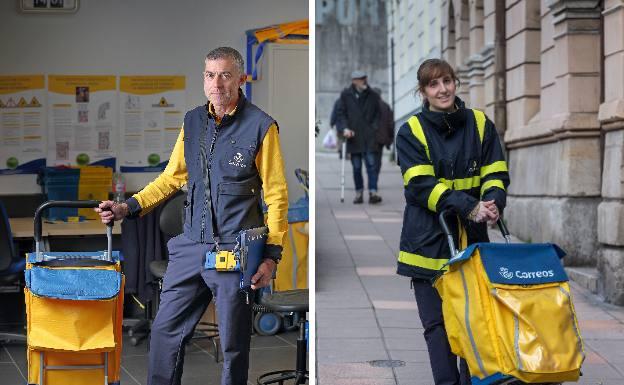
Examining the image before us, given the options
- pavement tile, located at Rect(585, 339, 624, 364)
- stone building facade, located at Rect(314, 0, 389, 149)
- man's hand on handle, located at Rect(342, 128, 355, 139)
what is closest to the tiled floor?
pavement tile, located at Rect(585, 339, 624, 364)

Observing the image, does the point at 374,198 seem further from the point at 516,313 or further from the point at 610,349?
the point at 516,313

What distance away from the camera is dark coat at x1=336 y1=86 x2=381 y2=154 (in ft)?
46.1

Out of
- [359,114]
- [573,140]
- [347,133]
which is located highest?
[359,114]

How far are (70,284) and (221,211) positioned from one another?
2.62 ft

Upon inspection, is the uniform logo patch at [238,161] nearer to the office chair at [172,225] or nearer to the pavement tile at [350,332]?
the office chair at [172,225]

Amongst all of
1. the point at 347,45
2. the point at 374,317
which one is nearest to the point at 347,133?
the point at 374,317

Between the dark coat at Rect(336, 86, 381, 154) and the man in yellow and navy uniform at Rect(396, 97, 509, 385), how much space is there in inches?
357

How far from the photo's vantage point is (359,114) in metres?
14.1

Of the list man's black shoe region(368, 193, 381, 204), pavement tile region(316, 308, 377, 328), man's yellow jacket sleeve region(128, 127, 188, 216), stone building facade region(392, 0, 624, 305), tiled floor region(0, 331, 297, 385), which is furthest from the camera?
man's black shoe region(368, 193, 381, 204)

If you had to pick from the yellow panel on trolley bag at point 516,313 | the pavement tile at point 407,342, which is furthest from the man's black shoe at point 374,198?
the yellow panel on trolley bag at point 516,313

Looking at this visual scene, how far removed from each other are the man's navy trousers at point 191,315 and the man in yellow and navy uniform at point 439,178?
74cm

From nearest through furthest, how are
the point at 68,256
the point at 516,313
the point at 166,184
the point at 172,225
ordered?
the point at 516,313 → the point at 166,184 → the point at 68,256 → the point at 172,225

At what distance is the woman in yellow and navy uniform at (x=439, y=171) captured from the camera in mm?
4891

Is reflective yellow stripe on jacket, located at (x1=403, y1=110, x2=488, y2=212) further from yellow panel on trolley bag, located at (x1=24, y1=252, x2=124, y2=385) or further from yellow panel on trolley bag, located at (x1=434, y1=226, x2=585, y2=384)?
yellow panel on trolley bag, located at (x1=24, y1=252, x2=124, y2=385)
